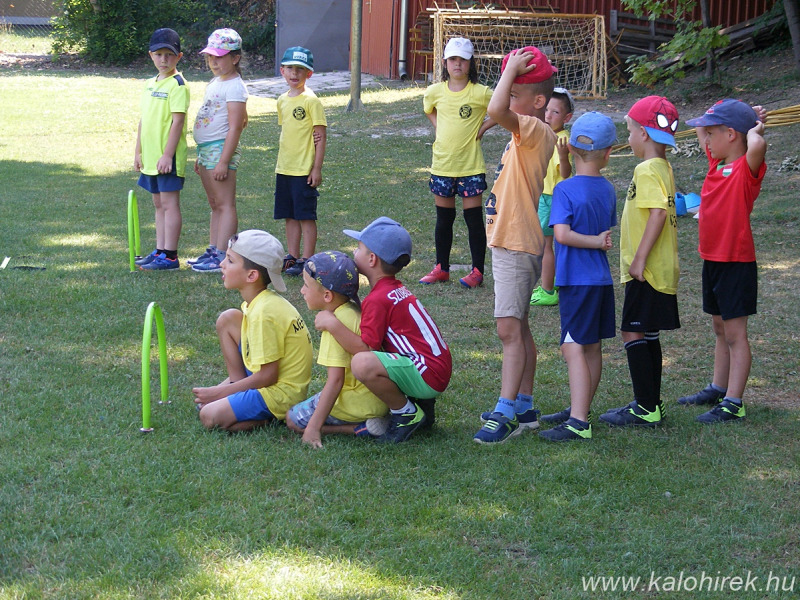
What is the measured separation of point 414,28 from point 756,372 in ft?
61.8

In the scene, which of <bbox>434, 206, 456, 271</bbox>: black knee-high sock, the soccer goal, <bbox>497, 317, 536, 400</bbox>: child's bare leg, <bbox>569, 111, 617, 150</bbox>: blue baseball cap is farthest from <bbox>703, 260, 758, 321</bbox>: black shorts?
the soccer goal

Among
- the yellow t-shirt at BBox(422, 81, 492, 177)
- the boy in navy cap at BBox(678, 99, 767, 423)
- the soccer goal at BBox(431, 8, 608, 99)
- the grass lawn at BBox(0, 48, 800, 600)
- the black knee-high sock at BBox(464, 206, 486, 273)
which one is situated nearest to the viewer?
the grass lawn at BBox(0, 48, 800, 600)

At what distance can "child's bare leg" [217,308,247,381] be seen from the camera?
14.9 ft

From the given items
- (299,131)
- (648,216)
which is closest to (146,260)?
(299,131)

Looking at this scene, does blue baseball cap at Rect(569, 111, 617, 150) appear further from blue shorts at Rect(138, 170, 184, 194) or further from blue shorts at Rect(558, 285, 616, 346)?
blue shorts at Rect(138, 170, 184, 194)

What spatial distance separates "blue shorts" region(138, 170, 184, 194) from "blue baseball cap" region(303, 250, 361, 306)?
341 cm

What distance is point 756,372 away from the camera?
17.6 feet

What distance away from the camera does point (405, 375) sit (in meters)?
4.14

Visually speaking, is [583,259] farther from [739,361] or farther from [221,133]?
[221,133]

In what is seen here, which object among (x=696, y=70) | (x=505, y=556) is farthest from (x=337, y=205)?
(x=696, y=70)

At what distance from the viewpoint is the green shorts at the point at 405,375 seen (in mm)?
4090

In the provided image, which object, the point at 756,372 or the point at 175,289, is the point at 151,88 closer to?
the point at 175,289

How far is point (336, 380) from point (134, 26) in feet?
92.5

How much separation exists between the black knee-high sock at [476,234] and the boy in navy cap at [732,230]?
264 cm
